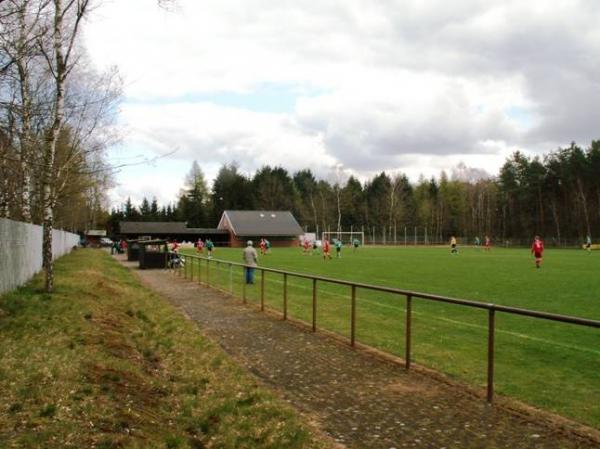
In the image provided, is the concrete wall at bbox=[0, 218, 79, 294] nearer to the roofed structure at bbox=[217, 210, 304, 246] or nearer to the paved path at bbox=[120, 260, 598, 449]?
the paved path at bbox=[120, 260, 598, 449]

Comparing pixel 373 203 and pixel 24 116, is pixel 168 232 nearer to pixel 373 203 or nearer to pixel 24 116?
pixel 373 203

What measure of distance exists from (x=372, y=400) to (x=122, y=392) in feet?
8.42

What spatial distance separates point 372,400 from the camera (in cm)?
625

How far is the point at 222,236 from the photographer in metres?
94.1

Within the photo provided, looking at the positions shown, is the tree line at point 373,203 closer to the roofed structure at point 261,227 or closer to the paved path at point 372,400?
the roofed structure at point 261,227

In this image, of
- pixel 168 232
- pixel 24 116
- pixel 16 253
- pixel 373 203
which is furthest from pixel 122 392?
pixel 373 203

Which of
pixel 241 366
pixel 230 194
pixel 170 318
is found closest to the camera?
pixel 241 366

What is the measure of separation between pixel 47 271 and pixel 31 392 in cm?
889

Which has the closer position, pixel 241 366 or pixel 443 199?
pixel 241 366

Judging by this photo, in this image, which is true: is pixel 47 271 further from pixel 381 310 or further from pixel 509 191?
pixel 509 191

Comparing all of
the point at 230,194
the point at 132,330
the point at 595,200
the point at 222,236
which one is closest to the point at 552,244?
the point at 595,200

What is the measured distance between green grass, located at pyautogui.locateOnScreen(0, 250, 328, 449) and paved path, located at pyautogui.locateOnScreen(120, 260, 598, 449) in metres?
0.42

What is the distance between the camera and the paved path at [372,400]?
5043 millimetres

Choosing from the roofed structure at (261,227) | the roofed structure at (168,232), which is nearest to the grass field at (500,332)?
the roofed structure at (261,227)
